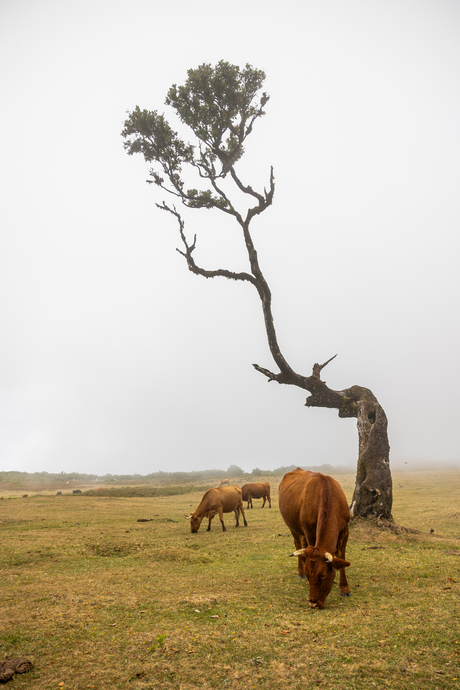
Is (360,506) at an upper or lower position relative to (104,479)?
upper

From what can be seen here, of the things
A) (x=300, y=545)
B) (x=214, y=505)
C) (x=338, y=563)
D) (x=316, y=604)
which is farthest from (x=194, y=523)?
(x=338, y=563)

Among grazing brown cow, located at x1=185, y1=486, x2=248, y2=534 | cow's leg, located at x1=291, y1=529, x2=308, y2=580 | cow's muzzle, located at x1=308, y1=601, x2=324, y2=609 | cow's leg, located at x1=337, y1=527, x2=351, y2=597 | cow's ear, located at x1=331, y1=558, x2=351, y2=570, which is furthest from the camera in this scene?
grazing brown cow, located at x1=185, y1=486, x2=248, y2=534

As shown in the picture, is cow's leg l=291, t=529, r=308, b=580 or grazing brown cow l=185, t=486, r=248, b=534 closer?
cow's leg l=291, t=529, r=308, b=580

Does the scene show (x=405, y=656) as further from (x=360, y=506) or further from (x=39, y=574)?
(x=360, y=506)

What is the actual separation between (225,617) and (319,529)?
2.43 m

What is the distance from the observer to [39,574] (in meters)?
11.0

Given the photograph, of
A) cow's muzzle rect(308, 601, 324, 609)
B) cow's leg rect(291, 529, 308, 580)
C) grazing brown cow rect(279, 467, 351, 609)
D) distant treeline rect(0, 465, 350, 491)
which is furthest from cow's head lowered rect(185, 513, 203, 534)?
distant treeline rect(0, 465, 350, 491)

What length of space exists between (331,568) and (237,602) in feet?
7.45

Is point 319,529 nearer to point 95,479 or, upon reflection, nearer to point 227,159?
point 227,159

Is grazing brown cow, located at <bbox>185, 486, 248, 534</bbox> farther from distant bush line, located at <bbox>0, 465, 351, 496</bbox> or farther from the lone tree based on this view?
distant bush line, located at <bbox>0, 465, 351, 496</bbox>

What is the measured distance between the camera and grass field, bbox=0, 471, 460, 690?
211 inches

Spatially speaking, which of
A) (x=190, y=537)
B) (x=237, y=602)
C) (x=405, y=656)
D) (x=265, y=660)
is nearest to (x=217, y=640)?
(x=265, y=660)

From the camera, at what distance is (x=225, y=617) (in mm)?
7395

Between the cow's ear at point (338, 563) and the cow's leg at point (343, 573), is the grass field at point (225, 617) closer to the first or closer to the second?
the cow's leg at point (343, 573)
